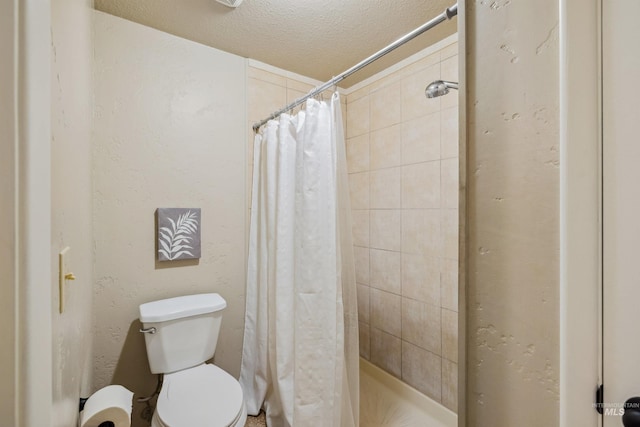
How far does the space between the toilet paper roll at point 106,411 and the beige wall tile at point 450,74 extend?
1.96 metres

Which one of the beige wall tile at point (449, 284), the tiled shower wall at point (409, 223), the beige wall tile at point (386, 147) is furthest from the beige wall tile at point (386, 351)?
the beige wall tile at point (386, 147)

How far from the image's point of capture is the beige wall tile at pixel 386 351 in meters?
1.90

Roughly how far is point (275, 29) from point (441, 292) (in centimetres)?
177

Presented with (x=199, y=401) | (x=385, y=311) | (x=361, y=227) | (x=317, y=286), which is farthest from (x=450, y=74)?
(x=199, y=401)

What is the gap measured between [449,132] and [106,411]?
6.23ft

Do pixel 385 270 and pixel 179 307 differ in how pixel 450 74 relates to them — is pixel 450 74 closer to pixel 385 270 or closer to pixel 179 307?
pixel 385 270

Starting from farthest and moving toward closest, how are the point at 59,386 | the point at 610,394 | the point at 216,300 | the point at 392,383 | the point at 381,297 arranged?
the point at 381,297 → the point at 392,383 → the point at 216,300 → the point at 59,386 → the point at 610,394

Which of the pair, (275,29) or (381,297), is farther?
(381,297)

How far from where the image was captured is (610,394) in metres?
0.47

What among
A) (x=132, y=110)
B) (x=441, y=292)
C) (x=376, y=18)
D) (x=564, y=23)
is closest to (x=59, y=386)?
(x=564, y=23)

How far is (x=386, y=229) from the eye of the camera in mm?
1986

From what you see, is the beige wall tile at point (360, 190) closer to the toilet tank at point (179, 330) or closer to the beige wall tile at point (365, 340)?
the beige wall tile at point (365, 340)

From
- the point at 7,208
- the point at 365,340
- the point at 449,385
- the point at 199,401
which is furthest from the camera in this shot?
the point at 365,340

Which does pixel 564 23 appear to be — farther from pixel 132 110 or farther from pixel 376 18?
pixel 132 110
